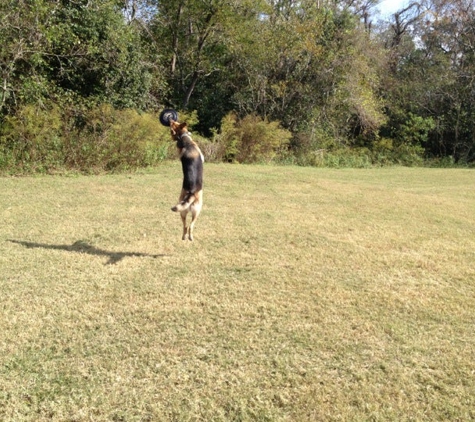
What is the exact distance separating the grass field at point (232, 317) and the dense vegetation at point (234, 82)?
4.52 metres

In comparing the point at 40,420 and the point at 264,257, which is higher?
the point at 264,257

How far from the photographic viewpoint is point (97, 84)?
13016 millimetres

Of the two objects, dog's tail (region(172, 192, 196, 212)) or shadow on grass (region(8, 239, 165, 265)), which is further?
shadow on grass (region(8, 239, 165, 265))

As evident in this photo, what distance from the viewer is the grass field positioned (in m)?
2.65

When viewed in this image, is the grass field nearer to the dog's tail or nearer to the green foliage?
the dog's tail

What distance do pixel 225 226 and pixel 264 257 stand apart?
1486mm

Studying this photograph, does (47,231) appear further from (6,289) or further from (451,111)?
(451,111)

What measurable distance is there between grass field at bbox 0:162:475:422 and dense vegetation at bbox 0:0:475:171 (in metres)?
4.52

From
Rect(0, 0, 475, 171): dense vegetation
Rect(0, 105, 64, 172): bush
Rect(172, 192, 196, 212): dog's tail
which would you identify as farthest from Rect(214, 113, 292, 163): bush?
Rect(172, 192, 196, 212): dog's tail

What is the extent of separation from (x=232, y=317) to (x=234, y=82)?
55.1 ft

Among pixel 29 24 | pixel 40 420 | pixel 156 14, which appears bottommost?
pixel 40 420

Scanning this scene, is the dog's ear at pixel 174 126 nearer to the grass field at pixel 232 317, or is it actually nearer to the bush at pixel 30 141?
the grass field at pixel 232 317

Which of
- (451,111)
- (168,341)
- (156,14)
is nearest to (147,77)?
(156,14)

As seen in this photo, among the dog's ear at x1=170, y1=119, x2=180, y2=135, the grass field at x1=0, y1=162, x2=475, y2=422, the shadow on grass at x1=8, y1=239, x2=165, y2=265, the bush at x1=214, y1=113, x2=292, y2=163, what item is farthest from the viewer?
the bush at x1=214, y1=113, x2=292, y2=163
